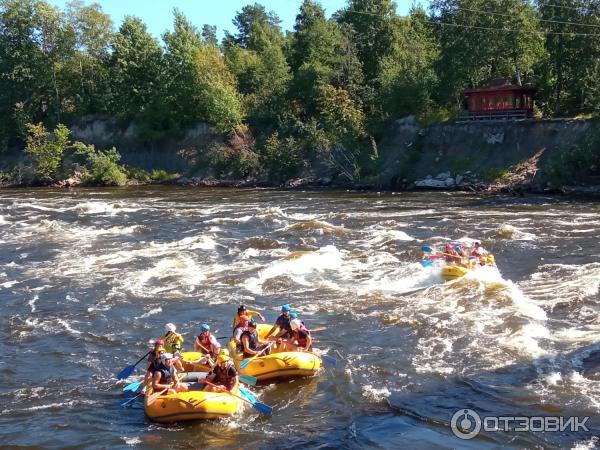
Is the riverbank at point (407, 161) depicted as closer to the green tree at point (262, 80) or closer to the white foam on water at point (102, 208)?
the green tree at point (262, 80)

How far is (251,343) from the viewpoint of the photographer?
14.3 m

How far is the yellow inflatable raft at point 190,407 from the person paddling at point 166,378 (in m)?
0.31

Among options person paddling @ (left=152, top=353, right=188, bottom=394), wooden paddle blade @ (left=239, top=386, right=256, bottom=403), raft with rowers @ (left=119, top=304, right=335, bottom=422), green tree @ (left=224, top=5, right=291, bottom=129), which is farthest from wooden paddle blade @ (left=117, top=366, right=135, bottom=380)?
green tree @ (left=224, top=5, right=291, bottom=129)

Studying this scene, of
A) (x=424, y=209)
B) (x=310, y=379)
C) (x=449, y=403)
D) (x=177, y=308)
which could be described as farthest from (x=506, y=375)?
(x=424, y=209)

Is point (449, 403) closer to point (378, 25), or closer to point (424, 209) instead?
point (424, 209)

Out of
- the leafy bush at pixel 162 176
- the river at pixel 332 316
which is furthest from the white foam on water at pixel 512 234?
the leafy bush at pixel 162 176

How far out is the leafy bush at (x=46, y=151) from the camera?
5538 cm

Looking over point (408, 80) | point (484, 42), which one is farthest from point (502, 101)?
point (408, 80)

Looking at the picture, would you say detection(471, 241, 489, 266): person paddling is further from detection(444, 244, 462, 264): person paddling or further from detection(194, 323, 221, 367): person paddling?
detection(194, 323, 221, 367): person paddling

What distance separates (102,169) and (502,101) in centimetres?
3054

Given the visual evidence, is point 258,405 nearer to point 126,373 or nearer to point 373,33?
point 126,373

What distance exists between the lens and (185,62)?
194 feet

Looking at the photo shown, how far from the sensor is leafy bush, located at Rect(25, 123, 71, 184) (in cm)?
5538

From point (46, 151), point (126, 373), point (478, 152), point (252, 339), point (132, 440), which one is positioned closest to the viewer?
point (132, 440)
